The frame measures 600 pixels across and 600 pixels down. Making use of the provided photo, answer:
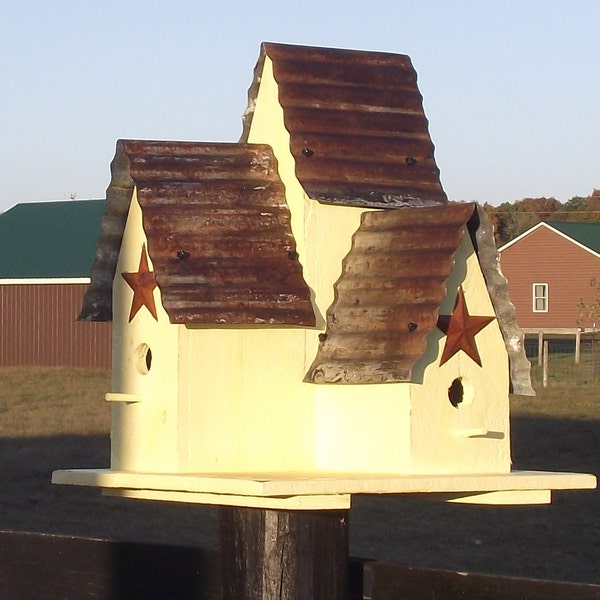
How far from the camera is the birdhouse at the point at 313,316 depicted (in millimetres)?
3201

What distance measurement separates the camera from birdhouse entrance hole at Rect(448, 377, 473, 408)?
134 inches

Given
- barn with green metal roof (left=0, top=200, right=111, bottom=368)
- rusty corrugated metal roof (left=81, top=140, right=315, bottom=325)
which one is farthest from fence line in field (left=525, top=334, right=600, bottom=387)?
rusty corrugated metal roof (left=81, top=140, right=315, bottom=325)

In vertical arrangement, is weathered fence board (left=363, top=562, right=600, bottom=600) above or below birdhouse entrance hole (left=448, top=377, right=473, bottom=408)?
below

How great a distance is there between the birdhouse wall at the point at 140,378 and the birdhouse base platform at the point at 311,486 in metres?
0.13

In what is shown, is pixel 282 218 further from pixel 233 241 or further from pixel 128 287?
pixel 128 287

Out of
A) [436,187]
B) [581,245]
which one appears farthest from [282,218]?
[581,245]

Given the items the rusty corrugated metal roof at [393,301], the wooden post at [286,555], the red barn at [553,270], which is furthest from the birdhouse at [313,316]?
the red barn at [553,270]

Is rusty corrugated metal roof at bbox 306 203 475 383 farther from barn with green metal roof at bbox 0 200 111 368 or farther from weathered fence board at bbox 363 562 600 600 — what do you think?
barn with green metal roof at bbox 0 200 111 368

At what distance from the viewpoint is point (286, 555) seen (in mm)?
2982

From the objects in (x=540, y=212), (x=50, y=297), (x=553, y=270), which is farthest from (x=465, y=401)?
(x=540, y=212)

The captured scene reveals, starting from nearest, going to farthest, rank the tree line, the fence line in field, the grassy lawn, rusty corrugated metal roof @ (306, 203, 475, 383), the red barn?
rusty corrugated metal roof @ (306, 203, 475, 383)
the grassy lawn
the fence line in field
the red barn
the tree line

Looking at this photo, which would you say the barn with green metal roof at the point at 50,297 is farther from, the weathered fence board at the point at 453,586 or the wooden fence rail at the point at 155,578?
the weathered fence board at the point at 453,586

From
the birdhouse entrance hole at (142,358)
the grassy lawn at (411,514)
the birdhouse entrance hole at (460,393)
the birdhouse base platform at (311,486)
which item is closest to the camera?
the birdhouse base platform at (311,486)

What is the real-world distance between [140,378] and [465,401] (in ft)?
3.11
